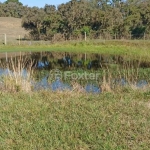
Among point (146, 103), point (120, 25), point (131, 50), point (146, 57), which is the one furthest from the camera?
point (120, 25)

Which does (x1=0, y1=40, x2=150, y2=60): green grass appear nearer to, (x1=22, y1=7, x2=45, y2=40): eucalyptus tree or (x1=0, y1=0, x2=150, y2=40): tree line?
(x1=0, y1=0, x2=150, y2=40): tree line

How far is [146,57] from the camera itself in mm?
18281

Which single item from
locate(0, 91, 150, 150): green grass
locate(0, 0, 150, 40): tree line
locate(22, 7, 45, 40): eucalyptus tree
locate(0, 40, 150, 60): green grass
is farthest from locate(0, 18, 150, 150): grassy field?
locate(22, 7, 45, 40): eucalyptus tree

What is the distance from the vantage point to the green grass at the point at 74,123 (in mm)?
4660

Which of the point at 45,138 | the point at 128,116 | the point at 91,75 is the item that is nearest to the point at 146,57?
the point at 91,75

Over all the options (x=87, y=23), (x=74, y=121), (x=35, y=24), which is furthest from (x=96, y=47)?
(x=74, y=121)

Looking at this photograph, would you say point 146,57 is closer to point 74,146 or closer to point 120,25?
point 74,146

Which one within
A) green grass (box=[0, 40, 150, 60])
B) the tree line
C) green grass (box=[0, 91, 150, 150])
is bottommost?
green grass (box=[0, 91, 150, 150])

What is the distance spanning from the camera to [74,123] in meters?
5.40

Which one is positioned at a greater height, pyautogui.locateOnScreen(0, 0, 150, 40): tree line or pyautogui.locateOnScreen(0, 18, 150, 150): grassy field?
pyautogui.locateOnScreen(0, 0, 150, 40): tree line

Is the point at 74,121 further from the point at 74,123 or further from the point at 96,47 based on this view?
the point at 96,47

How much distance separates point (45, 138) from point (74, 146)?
530mm

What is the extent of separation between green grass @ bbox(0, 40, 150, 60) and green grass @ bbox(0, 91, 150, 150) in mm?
14170

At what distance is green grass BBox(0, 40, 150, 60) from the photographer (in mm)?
21967
